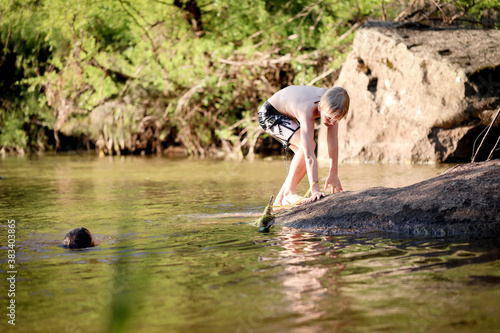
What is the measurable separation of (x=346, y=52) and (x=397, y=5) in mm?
1606

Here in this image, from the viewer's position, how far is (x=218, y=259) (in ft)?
14.5

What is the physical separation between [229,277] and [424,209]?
2.11 metres

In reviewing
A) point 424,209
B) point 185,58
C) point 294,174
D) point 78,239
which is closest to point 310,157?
point 294,174

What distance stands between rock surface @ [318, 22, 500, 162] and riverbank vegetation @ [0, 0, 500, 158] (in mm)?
1468

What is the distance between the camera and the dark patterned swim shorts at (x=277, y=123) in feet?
22.7

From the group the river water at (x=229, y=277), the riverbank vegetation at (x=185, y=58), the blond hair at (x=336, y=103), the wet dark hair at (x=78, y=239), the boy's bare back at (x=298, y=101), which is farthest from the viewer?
the riverbank vegetation at (x=185, y=58)

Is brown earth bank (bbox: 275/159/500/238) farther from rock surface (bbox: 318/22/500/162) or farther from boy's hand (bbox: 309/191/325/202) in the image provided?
rock surface (bbox: 318/22/500/162)

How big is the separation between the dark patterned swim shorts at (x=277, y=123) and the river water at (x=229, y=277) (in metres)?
0.84

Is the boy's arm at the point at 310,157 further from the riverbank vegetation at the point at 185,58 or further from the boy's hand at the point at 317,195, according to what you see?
the riverbank vegetation at the point at 185,58

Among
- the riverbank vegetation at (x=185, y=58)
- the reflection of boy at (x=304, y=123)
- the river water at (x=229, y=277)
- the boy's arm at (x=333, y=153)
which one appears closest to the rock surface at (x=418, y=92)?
the riverbank vegetation at (x=185, y=58)

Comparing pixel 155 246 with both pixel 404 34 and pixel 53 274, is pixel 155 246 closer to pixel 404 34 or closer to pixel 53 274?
pixel 53 274

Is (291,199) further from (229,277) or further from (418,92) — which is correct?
(418,92)

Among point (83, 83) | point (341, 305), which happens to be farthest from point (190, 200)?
point (83, 83)

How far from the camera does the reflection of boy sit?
5.93 meters
